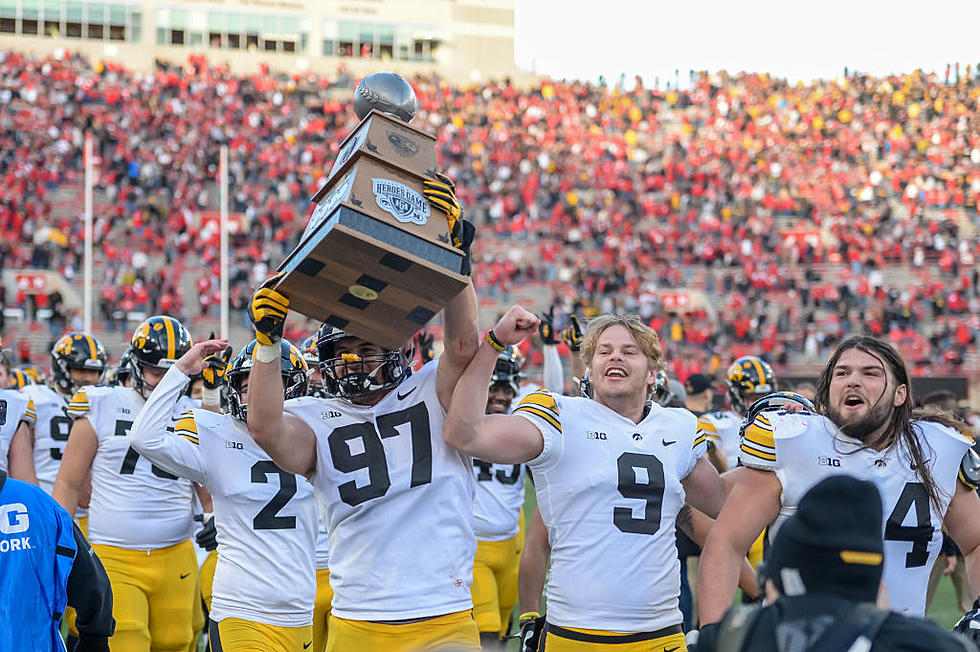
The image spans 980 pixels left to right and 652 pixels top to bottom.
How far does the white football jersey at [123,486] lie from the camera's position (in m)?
6.11

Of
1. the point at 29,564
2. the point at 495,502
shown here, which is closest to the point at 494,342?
the point at 29,564

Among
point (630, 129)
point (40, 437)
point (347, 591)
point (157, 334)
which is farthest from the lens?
point (630, 129)

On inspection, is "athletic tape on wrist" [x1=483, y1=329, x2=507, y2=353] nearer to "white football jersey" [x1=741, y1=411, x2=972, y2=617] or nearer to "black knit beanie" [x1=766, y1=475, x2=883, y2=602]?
"white football jersey" [x1=741, y1=411, x2=972, y2=617]

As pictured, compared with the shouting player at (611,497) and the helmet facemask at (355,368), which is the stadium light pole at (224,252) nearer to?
the shouting player at (611,497)

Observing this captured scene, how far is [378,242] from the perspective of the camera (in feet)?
10.7

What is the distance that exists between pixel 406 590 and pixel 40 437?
510 cm

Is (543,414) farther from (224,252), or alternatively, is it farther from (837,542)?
(224,252)

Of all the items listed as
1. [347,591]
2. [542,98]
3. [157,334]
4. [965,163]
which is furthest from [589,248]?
[347,591]

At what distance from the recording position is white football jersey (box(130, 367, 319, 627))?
4852 millimetres

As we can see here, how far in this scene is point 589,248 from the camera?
3153 centimetres

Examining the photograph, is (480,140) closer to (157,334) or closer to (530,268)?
(530,268)

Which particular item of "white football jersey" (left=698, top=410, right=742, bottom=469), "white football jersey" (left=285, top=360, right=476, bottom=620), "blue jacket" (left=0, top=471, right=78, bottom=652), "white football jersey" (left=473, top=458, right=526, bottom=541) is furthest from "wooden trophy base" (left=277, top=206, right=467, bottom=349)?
"white football jersey" (left=698, top=410, right=742, bottom=469)

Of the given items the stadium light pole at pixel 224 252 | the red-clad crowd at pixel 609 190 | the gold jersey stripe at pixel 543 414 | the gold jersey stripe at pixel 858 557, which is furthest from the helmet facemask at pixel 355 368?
the red-clad crowd at pixel 609 190

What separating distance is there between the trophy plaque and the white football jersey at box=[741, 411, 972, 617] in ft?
3.84
